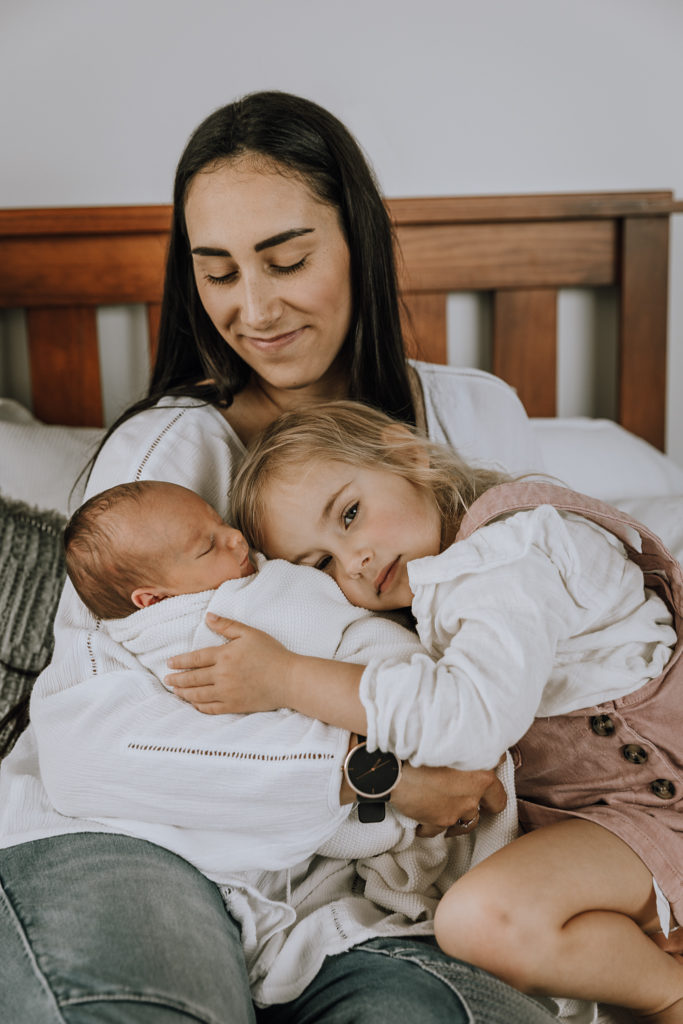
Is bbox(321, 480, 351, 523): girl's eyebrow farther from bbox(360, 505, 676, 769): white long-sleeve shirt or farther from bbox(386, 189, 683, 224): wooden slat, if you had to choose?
bbox(386, 189, 683, 224): wooden slat

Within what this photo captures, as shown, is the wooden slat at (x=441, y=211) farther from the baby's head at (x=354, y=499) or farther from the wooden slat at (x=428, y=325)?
the baby's head at (x=354, y=499)

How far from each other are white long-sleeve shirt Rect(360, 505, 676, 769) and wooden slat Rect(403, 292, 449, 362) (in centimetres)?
112

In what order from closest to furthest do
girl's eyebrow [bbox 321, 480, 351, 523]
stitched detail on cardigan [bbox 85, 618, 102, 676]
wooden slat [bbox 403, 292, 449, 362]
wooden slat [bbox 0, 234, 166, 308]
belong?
stitched detail on cardigan [bbox 85, 618, 102, 676] < girl's eyebrow [bbox 321, 480, 351, 523] < wooden slat [bbox 0, 234, 166, 308] < wooden slat [bbox 403, 292, 449, 362]

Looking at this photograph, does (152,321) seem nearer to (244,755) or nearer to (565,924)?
(244,755)

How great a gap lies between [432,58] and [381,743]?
1.80 m

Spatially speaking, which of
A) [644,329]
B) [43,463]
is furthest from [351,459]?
[644,329]

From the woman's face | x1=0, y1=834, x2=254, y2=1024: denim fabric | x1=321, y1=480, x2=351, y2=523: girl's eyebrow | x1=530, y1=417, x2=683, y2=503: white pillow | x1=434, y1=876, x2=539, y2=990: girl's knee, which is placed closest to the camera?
x1=0, y1=834, x2=254, y2=1024: denim fabric

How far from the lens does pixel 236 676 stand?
98 cm

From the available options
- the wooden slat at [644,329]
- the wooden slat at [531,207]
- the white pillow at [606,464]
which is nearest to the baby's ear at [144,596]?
the white pillow at [606,464]

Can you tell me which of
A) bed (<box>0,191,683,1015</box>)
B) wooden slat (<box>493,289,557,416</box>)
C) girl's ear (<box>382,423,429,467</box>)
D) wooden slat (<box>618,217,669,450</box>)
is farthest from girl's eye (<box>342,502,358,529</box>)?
wooden slat (<box>618,217,669,450</box>)

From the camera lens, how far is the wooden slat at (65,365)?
2068mm

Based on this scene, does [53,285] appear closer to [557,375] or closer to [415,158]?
[415,158]

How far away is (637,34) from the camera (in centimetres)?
221

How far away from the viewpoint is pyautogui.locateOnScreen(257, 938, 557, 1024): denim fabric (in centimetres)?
81
